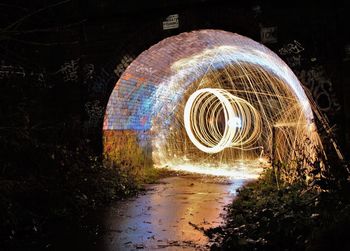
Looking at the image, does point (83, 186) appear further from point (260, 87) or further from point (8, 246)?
point (260, 87)

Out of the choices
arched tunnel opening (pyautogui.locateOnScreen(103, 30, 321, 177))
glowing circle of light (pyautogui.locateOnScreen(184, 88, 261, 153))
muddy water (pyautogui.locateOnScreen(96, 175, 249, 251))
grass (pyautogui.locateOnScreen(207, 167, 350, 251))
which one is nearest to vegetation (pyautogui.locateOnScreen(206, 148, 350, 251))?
grass (pyautogui.locateOnScreen(207, 167, 350, 251))

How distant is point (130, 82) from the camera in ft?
40.6

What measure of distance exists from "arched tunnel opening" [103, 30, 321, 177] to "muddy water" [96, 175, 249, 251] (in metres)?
1.69

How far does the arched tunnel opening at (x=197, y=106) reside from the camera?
34.0 feet

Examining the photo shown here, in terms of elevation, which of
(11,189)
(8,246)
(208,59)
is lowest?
(8,246)

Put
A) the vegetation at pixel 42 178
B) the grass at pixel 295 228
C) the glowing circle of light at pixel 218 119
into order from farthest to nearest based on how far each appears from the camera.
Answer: the glowing circle of light at pixel 218 119 → the vegetation at pixel 42 178 → the grass at pixel 295 228

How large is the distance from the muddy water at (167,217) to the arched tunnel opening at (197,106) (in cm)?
169

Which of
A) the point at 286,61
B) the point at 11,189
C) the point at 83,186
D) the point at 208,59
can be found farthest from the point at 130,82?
the point at 11,189

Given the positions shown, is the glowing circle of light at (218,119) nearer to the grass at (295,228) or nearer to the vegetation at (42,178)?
the vegetation at (42,178)

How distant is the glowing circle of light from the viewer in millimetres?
14984

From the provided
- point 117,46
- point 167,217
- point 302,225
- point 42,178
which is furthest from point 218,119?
point 302,225

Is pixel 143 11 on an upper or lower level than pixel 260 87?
upper

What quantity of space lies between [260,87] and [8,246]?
1387 cm

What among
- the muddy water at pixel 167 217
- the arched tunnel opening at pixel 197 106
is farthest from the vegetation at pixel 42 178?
the arched tunnel opening at pixel 197 106
